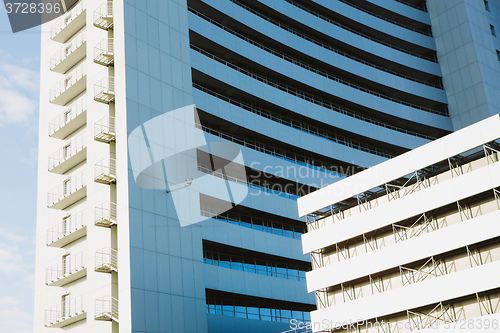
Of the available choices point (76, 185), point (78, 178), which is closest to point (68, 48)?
point (78, 178)

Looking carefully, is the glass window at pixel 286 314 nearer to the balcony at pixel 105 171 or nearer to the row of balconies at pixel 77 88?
the balcony at pixel 105 171

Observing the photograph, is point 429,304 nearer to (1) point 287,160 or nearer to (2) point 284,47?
(1) point 287,160

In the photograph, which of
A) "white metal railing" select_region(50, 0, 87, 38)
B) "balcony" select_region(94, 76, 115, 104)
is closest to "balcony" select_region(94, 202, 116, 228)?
"balcony" select_region(94, 76, 115, 104)

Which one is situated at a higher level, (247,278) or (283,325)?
(247,278)

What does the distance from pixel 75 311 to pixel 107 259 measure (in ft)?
18.1

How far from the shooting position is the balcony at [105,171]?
1683 inches

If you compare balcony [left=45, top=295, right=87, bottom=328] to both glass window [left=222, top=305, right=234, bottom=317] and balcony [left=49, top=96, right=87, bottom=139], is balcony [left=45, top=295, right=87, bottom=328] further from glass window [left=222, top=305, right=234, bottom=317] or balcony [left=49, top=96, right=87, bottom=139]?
balcony [left=49, top=96, right=87, bottom=139]

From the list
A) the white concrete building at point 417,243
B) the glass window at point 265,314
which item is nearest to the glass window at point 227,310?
the glass window at point 265,314

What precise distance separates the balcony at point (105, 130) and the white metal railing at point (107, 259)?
8221 mm

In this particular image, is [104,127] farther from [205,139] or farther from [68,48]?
[68,48]

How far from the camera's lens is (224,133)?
55250mm

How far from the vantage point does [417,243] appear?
3447cm

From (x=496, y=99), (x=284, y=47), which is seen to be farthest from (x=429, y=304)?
(x=496, y=99)

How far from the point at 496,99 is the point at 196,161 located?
42.3 m
